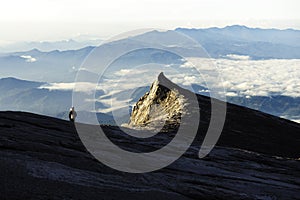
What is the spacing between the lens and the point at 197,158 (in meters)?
33.6

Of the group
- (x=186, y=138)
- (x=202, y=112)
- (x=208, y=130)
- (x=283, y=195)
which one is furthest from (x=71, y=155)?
(x=202, y=112)

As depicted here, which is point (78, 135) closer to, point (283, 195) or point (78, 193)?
point (78, 193)

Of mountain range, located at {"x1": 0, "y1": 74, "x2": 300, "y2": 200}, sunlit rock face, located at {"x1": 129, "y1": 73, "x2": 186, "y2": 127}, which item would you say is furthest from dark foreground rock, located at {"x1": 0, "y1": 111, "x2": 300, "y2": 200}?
sunlit rock face, located at {"x1": 129, "y1": 73, "x2": 186, "y2": 127}

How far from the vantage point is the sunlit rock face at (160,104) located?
63.0m

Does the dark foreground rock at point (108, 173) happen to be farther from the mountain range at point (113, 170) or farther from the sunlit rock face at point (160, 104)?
the sunlit rock face at point (160, 104)

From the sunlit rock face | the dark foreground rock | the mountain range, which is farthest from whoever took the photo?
the sunlit rock face

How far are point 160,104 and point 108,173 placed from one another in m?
46.8

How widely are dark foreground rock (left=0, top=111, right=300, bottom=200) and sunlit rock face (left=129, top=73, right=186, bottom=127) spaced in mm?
22526

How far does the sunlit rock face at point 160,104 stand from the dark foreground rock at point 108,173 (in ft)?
73.9

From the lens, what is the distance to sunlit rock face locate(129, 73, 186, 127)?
63003mm

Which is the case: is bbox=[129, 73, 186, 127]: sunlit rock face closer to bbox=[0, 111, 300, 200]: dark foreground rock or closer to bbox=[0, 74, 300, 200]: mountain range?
bbox=[0, 74, 300, 200]: mountain range

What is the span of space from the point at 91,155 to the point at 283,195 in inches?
548

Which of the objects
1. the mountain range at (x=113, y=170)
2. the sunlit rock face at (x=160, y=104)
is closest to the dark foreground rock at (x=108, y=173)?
the mountain range at (x=113, y=170)

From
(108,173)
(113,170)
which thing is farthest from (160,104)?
(108,173)
